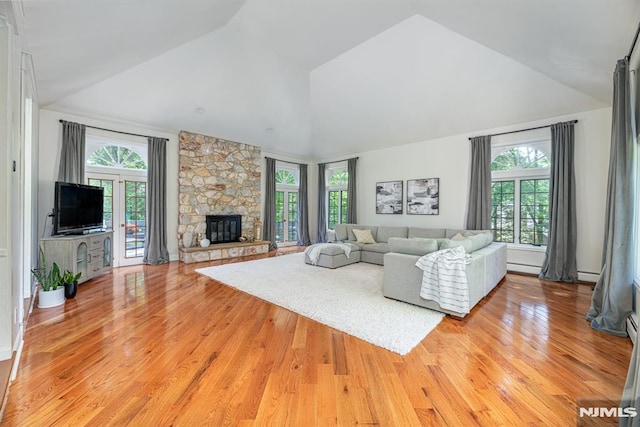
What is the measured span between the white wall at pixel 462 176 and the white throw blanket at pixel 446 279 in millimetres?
3154

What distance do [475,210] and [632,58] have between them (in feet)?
11.1

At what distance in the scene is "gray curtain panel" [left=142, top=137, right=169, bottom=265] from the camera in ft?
18.7

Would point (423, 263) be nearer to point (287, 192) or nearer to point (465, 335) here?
A: point (465, 335)

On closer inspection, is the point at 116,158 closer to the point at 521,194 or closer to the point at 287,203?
the point at 287,203

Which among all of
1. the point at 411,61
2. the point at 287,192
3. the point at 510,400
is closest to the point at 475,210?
the point at 411,61

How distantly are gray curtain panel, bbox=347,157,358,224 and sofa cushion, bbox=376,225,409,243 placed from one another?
135 centimetres

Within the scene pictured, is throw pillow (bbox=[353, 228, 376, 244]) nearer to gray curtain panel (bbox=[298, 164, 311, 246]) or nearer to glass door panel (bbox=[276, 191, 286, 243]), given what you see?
gray curtain panel (bbox=[298, 164, 311, 246])

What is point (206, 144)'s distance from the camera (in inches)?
262

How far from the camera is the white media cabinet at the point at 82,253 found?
12.4 feet

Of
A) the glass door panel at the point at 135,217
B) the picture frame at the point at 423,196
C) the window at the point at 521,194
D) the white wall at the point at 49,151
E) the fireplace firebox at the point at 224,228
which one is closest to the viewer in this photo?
the white wall at the point at 49,151

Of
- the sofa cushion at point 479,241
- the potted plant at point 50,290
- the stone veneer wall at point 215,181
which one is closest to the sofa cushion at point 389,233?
the sofa cushion at point 479,241

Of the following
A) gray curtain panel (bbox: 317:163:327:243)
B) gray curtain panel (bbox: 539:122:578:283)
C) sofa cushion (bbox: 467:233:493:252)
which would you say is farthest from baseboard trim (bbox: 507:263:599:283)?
gray curtain panel (bbox: 317:163:327:243)

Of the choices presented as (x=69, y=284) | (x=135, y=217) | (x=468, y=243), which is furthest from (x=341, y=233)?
(x=69, y=284)

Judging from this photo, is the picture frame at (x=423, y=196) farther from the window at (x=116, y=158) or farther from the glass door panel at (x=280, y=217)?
the window at (x=116, y=158)
